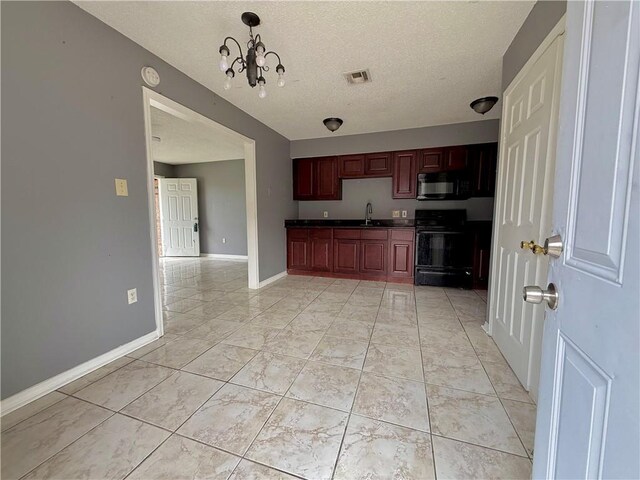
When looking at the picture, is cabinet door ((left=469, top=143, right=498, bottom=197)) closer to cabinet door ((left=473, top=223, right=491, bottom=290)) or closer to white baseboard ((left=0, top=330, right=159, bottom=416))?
cabinet door ((left=473, top=223, right=491, bottom=290))

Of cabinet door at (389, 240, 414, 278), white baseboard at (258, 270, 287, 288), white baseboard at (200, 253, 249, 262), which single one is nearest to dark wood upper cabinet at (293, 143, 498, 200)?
cabinet door at (389, 240, 414, 278)

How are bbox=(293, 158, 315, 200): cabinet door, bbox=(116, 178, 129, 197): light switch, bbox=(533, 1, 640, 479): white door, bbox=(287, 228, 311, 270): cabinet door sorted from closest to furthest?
bbox=(533, 1, 640, 479): white door → bbox=(116, 178, 129, 197): light switch → bbox=(287, 228, 311, 270): cabinet door → bbox=(293, 158, 315, 200): cabinet door

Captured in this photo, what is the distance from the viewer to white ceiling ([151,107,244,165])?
373 centimetres

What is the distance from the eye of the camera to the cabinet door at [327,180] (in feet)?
15.0

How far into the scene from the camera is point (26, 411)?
4.63ft

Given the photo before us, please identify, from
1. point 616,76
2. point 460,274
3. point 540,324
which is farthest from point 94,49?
point 460,274

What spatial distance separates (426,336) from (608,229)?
199 centimetres

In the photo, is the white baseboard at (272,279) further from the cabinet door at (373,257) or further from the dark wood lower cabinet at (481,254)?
the dark wood lower cabinet at (481,254)

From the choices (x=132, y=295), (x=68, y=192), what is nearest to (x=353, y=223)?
(x=132, y=295)

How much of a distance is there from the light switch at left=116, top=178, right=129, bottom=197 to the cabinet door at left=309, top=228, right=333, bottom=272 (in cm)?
278

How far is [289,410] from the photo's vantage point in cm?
140

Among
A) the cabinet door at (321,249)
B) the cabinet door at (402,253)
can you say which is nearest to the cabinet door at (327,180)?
the cabinet door at (321,249)

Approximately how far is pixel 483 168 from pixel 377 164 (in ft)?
5.08

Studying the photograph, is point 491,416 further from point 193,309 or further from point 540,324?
point 193,309
